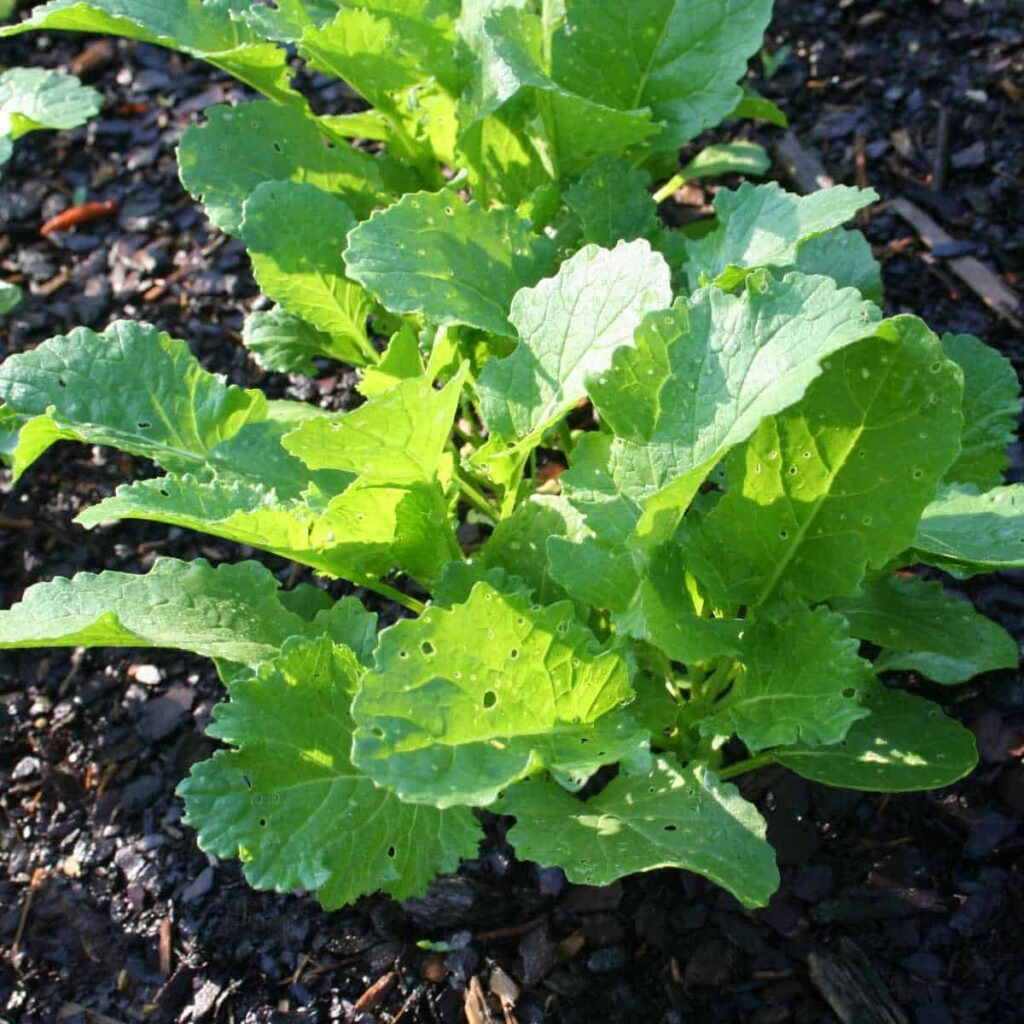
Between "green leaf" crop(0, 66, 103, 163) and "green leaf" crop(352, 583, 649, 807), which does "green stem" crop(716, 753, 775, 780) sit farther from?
"green leaf" crop(0, 66, 103, 163)

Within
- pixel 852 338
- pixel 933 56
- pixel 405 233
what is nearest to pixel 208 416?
pixel 405 233

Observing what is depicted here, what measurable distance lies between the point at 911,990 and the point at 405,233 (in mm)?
1453

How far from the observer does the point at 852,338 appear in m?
1.42

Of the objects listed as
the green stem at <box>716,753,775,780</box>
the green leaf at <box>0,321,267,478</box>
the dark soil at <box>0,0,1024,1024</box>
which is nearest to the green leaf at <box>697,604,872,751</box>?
the green stem at <box>716,753,775,780</box>

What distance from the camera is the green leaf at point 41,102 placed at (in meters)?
2.57

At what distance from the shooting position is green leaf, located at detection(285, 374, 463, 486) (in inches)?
61.6

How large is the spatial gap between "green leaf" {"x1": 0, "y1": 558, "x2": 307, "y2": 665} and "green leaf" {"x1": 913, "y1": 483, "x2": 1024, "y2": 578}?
3.20 ft

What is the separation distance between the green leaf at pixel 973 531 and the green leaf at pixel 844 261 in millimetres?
471

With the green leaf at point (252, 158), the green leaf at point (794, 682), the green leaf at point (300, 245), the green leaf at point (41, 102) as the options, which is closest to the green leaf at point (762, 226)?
the green leaf at point (794, 682)

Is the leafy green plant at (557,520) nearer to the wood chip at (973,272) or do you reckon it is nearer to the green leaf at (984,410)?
the green leaf at (984,410)

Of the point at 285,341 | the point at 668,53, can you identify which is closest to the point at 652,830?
the point at 285,341

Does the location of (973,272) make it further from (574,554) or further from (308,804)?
(308,804)

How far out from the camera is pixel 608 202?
219 centimetres

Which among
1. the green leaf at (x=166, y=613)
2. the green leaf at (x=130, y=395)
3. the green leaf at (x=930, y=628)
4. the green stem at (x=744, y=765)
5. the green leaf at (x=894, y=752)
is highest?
the green leaf at (x=130, y=395)
